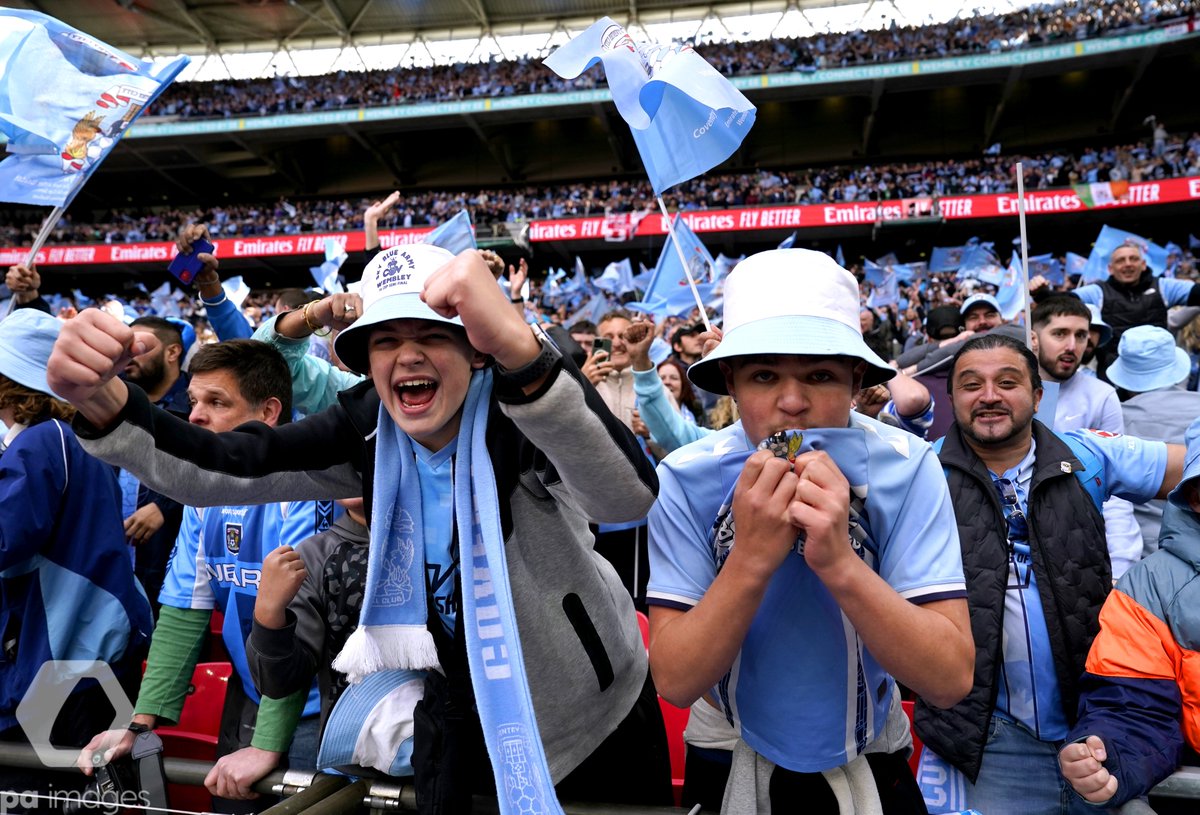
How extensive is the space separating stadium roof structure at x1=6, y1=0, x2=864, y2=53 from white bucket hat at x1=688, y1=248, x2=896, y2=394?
34.8m

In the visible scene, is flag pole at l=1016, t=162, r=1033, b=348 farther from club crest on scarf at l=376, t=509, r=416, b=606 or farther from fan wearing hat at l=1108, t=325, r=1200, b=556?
club crest on scarf at l=376, t=509, r=416, b=606

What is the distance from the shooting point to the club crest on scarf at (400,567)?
65.3 inches

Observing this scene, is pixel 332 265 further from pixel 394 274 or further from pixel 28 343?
pixel 394 274

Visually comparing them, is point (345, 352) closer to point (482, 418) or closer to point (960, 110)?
point (482, 418)

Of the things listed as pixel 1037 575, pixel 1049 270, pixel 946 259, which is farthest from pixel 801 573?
pixel 946 259

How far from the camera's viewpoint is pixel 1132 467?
Result: 239 cm


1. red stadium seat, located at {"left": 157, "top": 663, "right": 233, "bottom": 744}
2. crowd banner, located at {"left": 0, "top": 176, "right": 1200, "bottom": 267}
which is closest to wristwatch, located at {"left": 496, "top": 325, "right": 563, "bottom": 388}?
red stadium seat, located at {"left": 157, "top": 663, "right": 233, "bottom": 744}

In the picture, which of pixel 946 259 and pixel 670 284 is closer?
pixel 670 284

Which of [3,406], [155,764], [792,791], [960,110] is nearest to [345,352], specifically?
[155,764]

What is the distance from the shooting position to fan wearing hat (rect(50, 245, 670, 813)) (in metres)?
1.44

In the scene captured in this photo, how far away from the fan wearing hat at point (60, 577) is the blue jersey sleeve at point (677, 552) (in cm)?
200

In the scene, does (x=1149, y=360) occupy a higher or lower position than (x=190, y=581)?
higher

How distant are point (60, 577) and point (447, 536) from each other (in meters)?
1.62

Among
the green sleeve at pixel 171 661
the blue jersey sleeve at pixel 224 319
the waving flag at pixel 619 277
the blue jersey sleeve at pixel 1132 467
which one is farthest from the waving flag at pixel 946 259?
the green sleeve at pixel 171 661
